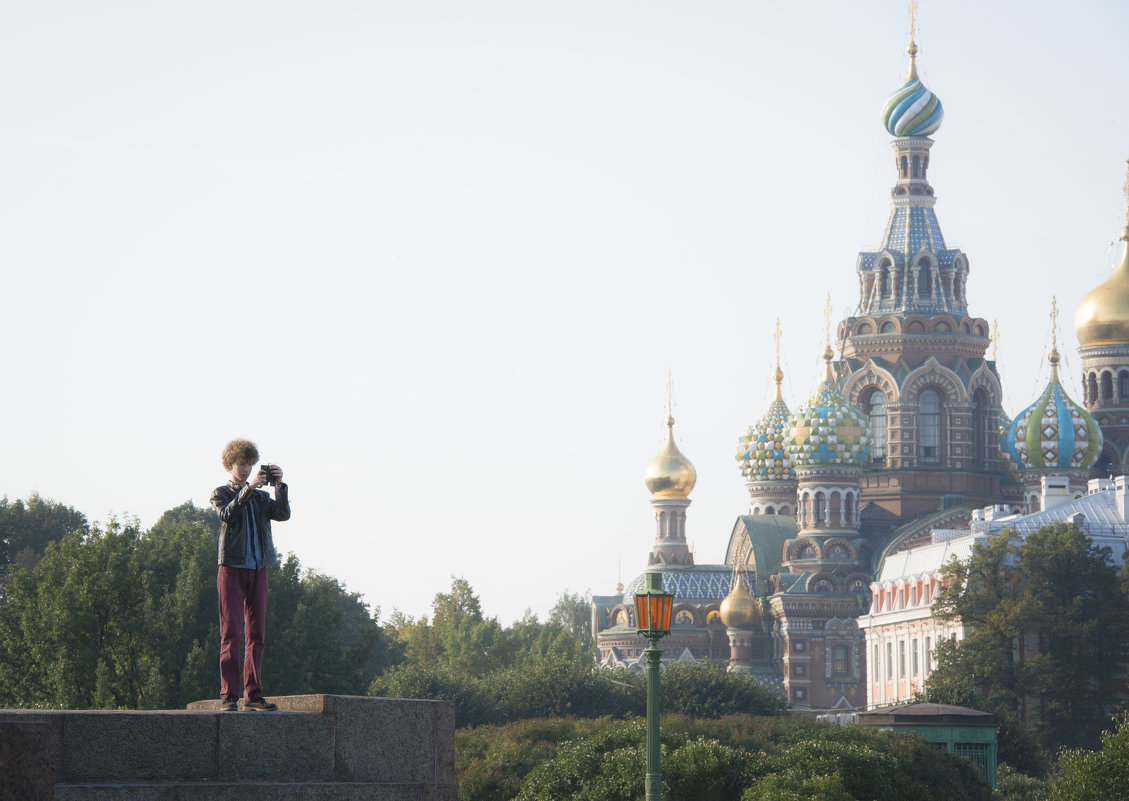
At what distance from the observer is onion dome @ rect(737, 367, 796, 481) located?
330 ft

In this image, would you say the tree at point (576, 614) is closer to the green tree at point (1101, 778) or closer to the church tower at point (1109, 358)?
the church tower at point (1109, 358)

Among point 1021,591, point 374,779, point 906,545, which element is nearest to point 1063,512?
point 1021,591

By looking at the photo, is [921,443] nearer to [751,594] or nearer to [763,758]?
[751,594]

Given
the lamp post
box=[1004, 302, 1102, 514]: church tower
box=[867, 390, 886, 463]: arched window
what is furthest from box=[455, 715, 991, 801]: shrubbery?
box=[867, 390, 886, 463]: arched window

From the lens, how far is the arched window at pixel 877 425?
9212cm

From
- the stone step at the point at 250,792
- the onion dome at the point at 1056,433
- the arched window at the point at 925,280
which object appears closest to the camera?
the stone step at the point at 250,792

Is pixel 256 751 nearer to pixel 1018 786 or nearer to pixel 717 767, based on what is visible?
pixel 717 767

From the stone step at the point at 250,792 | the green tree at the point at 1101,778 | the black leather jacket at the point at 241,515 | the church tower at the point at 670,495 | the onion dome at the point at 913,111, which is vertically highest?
the onion dome at the point at 913,111

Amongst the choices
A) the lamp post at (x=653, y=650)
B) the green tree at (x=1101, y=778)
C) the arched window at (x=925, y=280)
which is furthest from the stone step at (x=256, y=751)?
the arched window at (x=925, y=280)

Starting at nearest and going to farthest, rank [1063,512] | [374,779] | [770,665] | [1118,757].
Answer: [374,779] < [1118,757] < [1063,512] < [770,665]

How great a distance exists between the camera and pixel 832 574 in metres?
90.6

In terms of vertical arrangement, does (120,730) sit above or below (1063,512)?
below

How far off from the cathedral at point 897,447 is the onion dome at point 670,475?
6.32 metres

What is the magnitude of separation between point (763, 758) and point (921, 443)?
61.3m
